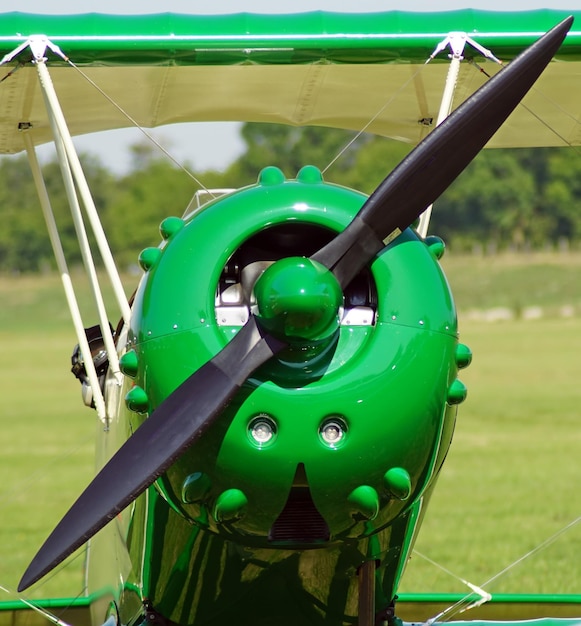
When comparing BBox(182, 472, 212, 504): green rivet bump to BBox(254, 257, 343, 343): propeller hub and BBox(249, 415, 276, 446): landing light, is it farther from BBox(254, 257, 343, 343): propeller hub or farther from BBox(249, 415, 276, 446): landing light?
BBox(254, 257, 343, 343): propeller hub

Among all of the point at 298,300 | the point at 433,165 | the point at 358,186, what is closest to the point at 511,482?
the point at 433,165

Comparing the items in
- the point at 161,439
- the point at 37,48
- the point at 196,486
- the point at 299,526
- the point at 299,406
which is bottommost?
the point at 299,526

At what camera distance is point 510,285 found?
4316 centimetres

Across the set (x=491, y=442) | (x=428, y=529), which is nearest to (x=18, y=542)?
(x=428, y=529)

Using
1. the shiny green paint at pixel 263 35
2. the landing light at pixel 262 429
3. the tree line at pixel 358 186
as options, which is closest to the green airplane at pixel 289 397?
the landing light at pixel 262 429

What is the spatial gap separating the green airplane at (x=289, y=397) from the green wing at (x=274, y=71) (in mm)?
608

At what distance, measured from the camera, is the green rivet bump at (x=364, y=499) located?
13.1ft

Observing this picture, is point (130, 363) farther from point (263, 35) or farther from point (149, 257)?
point (263, 35)

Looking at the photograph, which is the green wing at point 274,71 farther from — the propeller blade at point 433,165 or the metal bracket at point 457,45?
the propeller blade at point 433,165

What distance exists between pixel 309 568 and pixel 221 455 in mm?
702

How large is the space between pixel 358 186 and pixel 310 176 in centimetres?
5846

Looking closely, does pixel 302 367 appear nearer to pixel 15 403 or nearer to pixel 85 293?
pixel 15 403

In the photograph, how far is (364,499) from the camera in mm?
3994

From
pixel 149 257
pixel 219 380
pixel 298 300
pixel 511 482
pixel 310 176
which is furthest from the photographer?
pixel 511 482
